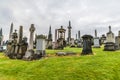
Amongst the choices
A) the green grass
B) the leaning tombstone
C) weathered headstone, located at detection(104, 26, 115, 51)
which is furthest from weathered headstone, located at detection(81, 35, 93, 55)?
the green grass

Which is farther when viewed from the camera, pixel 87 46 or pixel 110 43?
pixel 110 43

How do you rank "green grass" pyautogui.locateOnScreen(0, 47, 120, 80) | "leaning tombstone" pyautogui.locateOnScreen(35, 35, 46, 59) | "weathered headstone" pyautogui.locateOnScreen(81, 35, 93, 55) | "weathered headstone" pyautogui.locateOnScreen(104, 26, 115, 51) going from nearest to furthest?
"green grass" pyautogui.locateOnScreen(0, 47, 120, 80), "leaning tombstone" pyautogui.locateOnScreen(35, 35, 46, 59), "weathered headstone" pyautogui.locateOnScreen(81, 35, 93, 55), "weathered headstone" pyautogui.locateOnScreen(104, 26, 115, 51)

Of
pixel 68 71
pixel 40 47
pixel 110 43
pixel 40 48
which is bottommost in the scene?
pixel 68 71

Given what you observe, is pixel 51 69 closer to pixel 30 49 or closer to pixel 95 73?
pixel 95 73

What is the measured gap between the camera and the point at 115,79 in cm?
1171

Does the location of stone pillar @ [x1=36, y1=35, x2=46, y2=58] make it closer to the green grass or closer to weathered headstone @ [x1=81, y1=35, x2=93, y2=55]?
weathered headstone @ [x1=81, y1=35, x2=93, y2=55]

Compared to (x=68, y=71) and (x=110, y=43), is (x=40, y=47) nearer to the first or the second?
(x=68, y=71)

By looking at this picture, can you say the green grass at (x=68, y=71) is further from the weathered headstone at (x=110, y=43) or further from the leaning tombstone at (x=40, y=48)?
the weathered headstone at (x=110, y=43)

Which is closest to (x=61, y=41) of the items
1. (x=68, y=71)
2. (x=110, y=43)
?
(x=110, y=43)

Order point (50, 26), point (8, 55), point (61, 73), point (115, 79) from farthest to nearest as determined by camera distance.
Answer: point (50, 26), point (8, 55), point (61, 73), point (115, 79)

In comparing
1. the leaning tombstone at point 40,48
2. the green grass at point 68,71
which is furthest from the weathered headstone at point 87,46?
the green grass at point 68,71

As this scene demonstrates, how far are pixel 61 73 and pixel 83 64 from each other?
2436 millimetres

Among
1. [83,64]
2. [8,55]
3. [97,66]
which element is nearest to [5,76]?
[83,64]

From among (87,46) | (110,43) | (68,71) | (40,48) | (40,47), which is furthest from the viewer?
(110,43)
